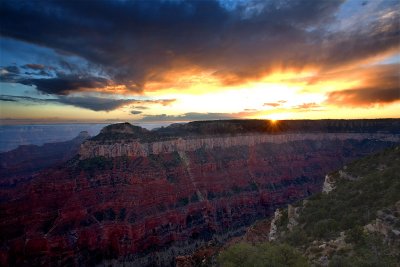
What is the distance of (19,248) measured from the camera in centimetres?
5247

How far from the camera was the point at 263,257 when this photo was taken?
22.5 metres

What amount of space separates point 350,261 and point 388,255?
309 centimetres

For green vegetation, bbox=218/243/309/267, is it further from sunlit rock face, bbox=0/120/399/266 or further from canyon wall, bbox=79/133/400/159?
canyon wall, bbox=79/133/400/159

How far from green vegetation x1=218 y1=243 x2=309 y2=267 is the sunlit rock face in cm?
4028

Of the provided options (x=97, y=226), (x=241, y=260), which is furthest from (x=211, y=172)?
(x=241, y=260)

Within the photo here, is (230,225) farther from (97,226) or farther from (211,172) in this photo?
(97,226)

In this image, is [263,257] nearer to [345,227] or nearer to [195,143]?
[345,227]

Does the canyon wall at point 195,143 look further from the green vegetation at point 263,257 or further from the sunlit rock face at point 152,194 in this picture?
the green vegetation at point 263,257

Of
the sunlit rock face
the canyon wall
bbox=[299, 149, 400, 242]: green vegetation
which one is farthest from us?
the canyon wall

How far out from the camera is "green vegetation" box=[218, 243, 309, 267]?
22.1m

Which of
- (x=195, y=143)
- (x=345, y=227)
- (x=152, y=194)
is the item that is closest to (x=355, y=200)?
(x=345, y=227)

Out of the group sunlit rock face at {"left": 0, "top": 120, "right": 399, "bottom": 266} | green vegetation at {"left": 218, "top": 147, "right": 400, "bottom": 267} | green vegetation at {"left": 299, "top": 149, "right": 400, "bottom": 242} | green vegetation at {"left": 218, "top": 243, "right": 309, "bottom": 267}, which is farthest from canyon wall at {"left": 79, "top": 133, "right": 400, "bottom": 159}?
green vegetation at {"left": 218, "top": 243, "right": 309, "bottom": 267}

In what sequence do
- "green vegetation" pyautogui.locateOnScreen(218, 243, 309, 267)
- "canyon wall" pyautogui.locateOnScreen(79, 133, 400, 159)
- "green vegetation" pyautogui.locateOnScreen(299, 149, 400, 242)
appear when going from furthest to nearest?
"canyon wall" pyautogui.locateOnScreen(79, 133, 400, 159) < "green vegetation" pyautogui.locateOnScreen(299, 149, 400, 242) < "green vegetation" pyautogui.locateOnScreen(218, 243, 309, 267)

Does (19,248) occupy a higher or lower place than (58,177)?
lower
